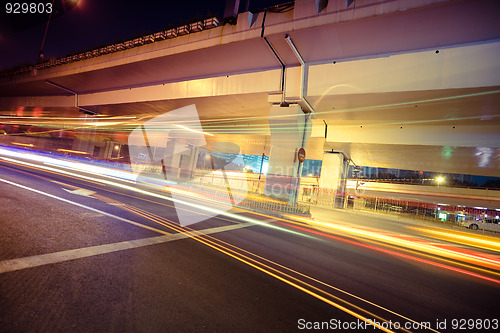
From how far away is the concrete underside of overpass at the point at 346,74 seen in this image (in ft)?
24.3

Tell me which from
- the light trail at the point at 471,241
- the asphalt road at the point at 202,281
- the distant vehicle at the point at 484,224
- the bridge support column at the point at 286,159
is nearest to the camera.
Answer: the asphalt road at the point at 202,281

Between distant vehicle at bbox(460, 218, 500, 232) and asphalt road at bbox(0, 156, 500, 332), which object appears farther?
distant vehicle at bbox(460, 218, 500, 232)

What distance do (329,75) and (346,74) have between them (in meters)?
0.73

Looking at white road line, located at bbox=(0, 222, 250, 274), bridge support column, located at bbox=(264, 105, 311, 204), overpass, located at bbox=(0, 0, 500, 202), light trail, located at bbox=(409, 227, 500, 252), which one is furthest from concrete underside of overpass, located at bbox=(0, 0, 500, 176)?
white road line, located at bbox=(0, 222, 250, 274)

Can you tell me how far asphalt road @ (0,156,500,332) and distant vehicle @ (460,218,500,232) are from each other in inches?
1111

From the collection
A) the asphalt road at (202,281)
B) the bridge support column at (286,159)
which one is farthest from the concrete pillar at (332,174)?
the asphalt road at (202,281)

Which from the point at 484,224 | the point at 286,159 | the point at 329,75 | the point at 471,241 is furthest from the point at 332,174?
the point at 484,224

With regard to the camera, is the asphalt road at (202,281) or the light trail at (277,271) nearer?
the asphalt road at (202,281)

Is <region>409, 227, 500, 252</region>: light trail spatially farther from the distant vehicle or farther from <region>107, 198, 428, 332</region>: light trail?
the distant vehicle

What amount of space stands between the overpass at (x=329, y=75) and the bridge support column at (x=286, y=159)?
0.09 metres

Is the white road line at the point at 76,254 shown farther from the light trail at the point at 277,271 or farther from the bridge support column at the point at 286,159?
the bridge support column at the point at 286,159

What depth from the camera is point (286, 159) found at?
13.7 m

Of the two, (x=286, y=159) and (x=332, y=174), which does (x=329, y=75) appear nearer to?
(x=286, y=159)

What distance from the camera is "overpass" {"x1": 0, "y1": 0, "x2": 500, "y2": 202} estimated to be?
7.45 metres
